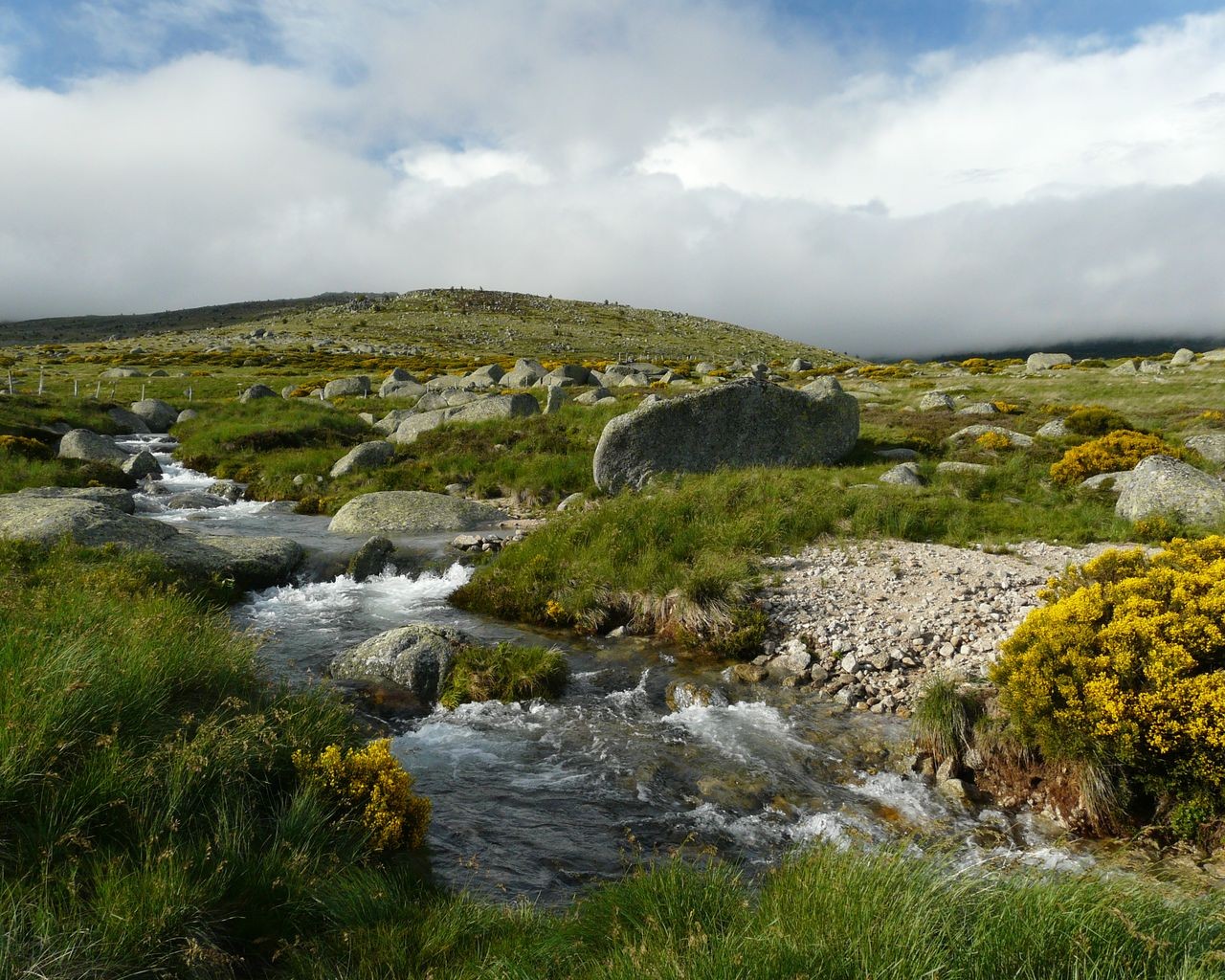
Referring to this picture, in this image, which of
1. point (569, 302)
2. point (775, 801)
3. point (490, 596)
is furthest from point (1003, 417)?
point (569, 302)

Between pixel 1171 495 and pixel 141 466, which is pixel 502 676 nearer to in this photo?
pixel 1171 495

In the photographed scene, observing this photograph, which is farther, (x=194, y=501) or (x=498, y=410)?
(x=498, y=410)

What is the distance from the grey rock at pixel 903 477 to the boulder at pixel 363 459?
19531 mm

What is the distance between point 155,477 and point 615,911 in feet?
103

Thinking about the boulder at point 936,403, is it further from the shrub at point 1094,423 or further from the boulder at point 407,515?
the boulder at point 407,515

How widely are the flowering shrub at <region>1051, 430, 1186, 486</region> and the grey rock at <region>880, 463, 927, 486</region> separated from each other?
12.1 feet

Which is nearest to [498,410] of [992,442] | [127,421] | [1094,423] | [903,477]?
[903,477]

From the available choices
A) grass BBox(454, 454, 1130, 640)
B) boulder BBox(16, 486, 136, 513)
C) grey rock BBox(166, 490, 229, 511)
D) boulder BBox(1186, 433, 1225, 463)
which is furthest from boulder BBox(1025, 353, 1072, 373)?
boulder BBox(16, 486, 136, 513)

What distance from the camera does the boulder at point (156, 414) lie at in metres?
42.5

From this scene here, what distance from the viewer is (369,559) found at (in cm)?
1730

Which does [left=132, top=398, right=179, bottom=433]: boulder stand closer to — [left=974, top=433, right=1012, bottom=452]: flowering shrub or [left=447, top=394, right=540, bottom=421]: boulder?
[left=447, top=394, right=540, bottom=421]: boulder

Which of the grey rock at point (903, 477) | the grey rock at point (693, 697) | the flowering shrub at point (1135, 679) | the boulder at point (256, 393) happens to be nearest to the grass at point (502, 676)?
the grey rock at point (693, 697)

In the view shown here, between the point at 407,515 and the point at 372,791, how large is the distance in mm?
15972

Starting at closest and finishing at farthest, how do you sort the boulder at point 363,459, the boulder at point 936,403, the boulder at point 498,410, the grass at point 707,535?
the grass at point 707,535, the boulder at point 363,459, the boulder at point 498,410, the boulder at point 936,403
